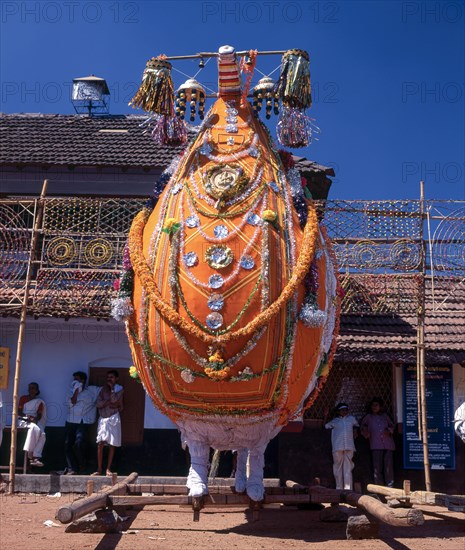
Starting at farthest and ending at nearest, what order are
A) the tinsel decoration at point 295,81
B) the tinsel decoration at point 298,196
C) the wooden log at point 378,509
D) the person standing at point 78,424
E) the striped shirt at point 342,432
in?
the person standing at point 78,424 → the striped shirt at point 342,432 → the tinsel decoration at point 295,81 → the tinsel decoration at point 298,196 → the wooden log at point 378,509

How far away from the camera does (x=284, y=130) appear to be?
7.19 meters

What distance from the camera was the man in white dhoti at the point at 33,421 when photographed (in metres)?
12.2

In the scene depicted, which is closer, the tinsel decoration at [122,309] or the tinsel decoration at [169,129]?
the tinsel decoration at [122,309]

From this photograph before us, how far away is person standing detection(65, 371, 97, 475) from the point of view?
12.7 metres

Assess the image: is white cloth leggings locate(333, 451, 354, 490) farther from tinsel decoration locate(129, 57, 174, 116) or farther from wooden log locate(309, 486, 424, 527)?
tinsel decoration locate(129, 57, 174, 116)

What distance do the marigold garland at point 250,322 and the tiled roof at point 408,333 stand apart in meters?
5.61

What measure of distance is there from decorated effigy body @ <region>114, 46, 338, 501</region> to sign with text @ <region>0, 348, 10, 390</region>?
694 centimetres

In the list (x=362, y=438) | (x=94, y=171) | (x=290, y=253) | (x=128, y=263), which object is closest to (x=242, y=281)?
(x=290, y=253)

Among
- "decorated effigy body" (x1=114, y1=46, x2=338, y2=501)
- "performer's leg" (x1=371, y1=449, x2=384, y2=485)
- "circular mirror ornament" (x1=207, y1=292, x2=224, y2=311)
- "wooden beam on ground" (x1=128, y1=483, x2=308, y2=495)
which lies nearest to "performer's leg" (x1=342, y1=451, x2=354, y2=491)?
"performer's leg" (x1=371, y1=449, x2=384, y2=485)

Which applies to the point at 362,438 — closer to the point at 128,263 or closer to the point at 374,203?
the point at 374,203

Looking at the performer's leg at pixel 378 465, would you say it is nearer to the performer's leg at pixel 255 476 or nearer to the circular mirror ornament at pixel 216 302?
the performer's leg at pixel 255 476

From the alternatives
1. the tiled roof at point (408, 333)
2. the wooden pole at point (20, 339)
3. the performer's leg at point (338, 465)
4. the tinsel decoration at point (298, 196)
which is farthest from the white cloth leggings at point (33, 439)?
the tinsel decoration at point (298, 196)

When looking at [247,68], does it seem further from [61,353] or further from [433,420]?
[61,353]

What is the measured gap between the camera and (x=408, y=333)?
12898 millimetres
